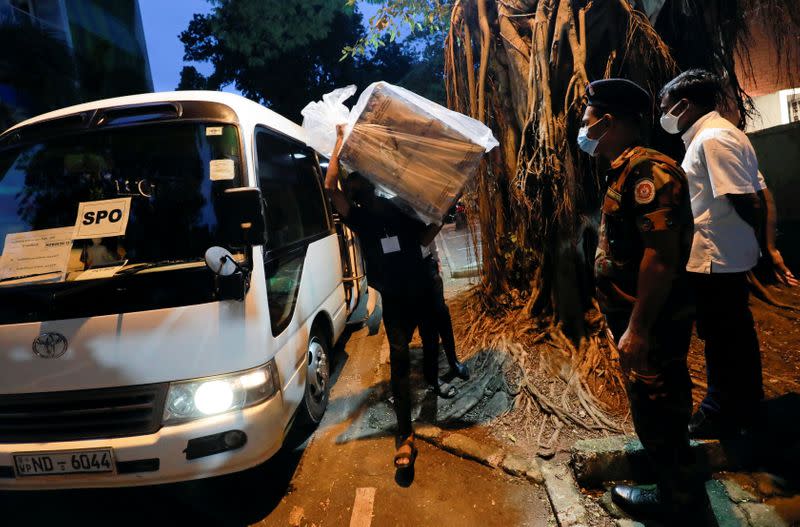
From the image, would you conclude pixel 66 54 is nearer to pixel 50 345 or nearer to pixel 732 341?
pixel 50 345

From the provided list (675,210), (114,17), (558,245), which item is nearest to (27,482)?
(675,210)

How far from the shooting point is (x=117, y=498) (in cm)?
284

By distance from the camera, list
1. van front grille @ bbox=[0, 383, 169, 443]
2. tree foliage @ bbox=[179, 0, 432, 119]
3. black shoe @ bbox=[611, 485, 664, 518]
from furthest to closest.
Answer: tree foliage @ bbox=[179, 0, 432, 119], van front grille @ bbox=[0, 383, 169, 443], black shoe @ bbox=[611, 485, 664, 518]

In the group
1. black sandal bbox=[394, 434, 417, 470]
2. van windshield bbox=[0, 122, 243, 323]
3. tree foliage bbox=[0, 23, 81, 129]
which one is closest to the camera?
van windshield bbox=[0, 122, 243, 323]

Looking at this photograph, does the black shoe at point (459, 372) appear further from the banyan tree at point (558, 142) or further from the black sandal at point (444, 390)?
the banyan tree at point (558, 142)

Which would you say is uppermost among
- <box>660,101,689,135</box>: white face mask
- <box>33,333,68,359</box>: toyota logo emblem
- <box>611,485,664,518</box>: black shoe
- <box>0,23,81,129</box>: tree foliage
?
<box>0,23,81,129</box>: tree foliage

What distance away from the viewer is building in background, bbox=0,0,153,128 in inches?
368

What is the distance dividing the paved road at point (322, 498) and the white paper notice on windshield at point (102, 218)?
70.7 inches

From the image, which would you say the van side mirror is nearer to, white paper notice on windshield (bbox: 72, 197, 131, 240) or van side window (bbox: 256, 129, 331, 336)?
van side window (bbox: 256, 129, 331, 336)

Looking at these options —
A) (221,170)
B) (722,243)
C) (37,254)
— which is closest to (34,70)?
(37,254)

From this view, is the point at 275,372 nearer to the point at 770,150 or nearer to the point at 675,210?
the point at 675,210

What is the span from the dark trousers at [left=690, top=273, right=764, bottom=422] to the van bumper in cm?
270

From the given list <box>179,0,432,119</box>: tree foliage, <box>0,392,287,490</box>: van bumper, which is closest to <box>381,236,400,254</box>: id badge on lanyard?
<box>0,392,287,490</box>: van bumper

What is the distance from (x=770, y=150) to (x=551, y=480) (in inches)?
264
